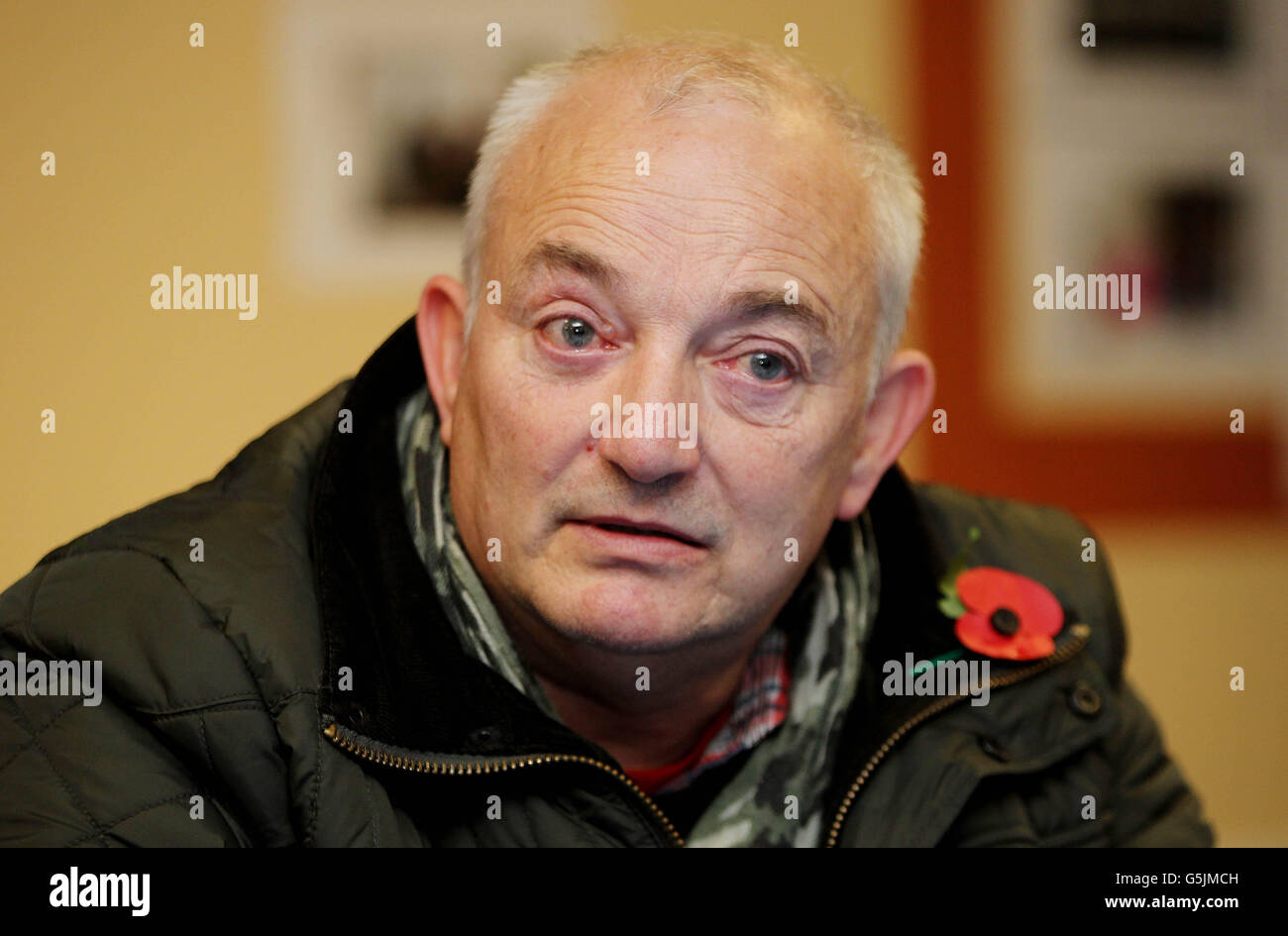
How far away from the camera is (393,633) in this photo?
153cm

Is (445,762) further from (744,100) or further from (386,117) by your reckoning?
(386,117)

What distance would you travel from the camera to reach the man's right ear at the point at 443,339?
1719mm

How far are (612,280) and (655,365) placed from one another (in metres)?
0.12

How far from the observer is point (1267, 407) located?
3.77 m

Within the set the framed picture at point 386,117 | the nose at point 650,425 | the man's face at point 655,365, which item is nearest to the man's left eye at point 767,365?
the man's face at point 655,365

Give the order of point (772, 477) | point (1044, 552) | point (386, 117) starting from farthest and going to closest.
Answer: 1. point (386, 117)
2. point (1044, 552)
3. point (772, 477)

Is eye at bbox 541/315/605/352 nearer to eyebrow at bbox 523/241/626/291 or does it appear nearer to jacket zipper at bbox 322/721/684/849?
eyebrow at bbox 523/241/626/291

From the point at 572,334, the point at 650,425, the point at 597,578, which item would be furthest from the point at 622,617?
the point at 572,334

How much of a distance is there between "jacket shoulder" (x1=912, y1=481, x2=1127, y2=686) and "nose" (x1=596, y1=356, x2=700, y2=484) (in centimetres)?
61

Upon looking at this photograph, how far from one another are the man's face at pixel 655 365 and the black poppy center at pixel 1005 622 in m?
0.37

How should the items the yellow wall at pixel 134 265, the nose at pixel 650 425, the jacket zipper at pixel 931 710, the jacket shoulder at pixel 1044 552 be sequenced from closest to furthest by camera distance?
the nose at pixel 650 425 < the jacket zipper at pixel 931 710 < the jacket shoulder at pixel 1044 552 < the yellow wall at pixel 134 265

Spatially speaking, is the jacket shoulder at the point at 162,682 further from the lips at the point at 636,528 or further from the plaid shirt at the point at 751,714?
the plaid shirt at the point at 751,714

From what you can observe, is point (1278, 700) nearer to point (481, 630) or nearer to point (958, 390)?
point (958, 390)
